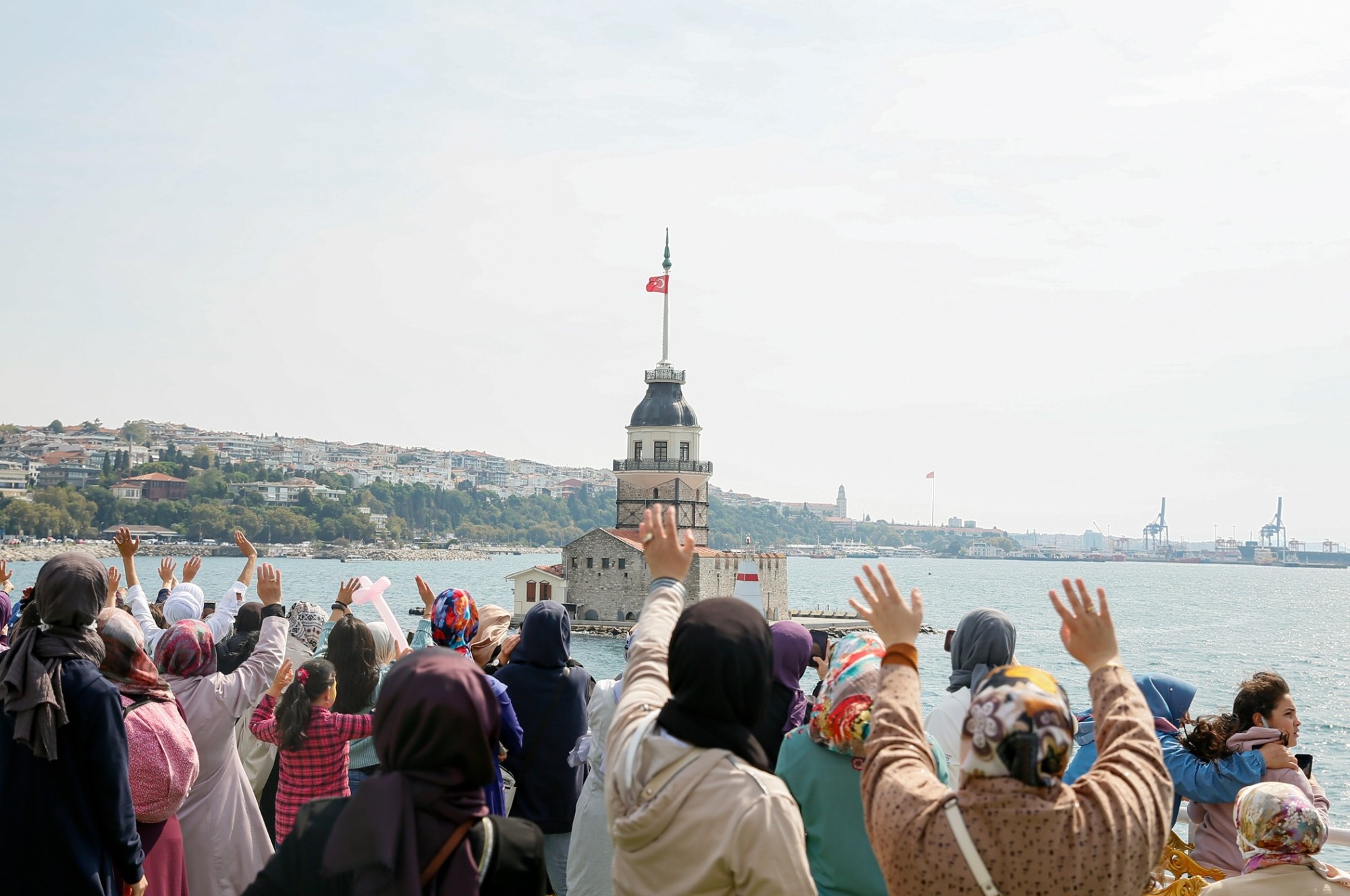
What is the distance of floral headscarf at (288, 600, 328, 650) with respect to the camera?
6.14 meters

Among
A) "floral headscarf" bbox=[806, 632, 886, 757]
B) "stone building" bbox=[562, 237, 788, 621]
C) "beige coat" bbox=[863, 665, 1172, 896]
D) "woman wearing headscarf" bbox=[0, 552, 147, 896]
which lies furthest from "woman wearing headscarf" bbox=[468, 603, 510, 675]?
"stone building" bbox=[562, 237, 788, 621]

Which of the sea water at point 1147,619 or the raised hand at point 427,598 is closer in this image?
the raised hand at point 427,598

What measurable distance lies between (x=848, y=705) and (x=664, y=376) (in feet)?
176

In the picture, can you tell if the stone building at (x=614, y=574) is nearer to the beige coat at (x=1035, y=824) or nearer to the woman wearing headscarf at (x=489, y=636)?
the woman wearing headscarf at (x=489, y=636)

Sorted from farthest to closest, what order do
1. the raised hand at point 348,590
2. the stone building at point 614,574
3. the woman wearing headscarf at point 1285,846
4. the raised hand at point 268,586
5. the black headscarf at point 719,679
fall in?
the stone building at point 614,574 < the raised hand at point 348,590 < the raised hand at point 268,586 < the woman wearing headscarf at point 1285,846 < the black headscarf at point 719,679

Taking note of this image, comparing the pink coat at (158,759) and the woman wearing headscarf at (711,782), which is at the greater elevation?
the woman wearing headscarf at (711,782)

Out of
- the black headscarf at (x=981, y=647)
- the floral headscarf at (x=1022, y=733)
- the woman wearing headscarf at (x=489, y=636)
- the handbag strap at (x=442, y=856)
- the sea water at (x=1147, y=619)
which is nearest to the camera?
the floral headscarf at (x=1022, y=733)

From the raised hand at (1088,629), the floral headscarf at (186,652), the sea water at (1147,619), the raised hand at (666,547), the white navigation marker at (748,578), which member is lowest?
the sea water at (1147,619)

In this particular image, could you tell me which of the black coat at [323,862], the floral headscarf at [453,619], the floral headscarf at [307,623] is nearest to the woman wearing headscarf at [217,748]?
the floral headscarf at [453,619]

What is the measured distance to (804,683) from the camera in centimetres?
2461

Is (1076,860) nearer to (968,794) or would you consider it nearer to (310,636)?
(968,794)

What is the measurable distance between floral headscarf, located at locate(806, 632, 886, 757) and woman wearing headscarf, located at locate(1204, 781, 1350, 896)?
4.21 ft

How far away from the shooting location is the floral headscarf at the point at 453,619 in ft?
14.3

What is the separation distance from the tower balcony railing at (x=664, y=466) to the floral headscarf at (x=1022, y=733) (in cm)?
5279
